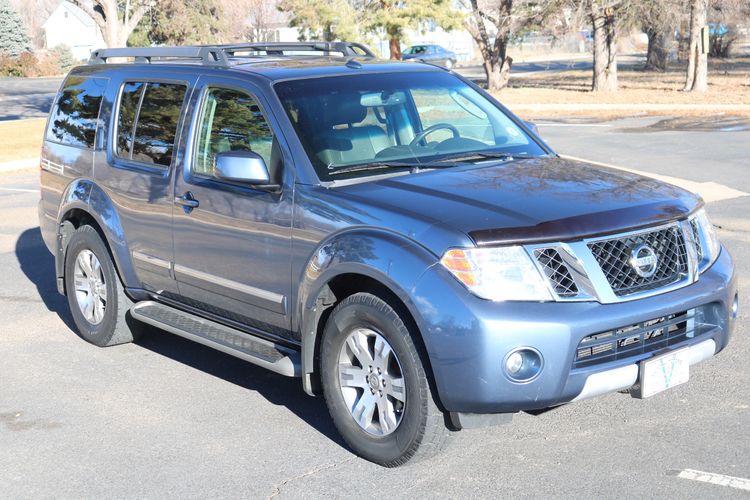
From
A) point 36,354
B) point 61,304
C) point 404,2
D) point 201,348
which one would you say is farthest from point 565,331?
point 404,2

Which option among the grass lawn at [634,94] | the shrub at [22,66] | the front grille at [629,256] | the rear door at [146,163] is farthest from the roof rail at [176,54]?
the shrub at [22,66]

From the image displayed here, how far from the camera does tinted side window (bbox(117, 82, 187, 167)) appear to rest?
6238mm

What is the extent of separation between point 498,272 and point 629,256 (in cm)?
64

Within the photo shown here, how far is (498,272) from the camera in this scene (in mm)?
4402

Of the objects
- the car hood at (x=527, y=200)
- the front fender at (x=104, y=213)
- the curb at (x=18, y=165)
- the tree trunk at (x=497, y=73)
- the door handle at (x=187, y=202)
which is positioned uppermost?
the tree trunk at (x=497, y=73)

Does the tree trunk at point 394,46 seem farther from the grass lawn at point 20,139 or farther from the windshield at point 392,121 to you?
Answer: the windshield at point 392,121

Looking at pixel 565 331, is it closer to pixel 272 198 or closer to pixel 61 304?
pixel 272 198

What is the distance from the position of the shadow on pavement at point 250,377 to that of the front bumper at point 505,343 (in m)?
1.09

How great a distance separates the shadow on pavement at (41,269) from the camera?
27.6 feet

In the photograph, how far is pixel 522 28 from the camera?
118 feet

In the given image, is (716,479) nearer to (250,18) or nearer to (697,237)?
(697,237)

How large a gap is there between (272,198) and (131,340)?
2.32m

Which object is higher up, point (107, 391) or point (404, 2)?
point (404, 2)

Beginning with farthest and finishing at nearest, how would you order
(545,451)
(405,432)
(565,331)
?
(545,451), (405,432), (565,331)
